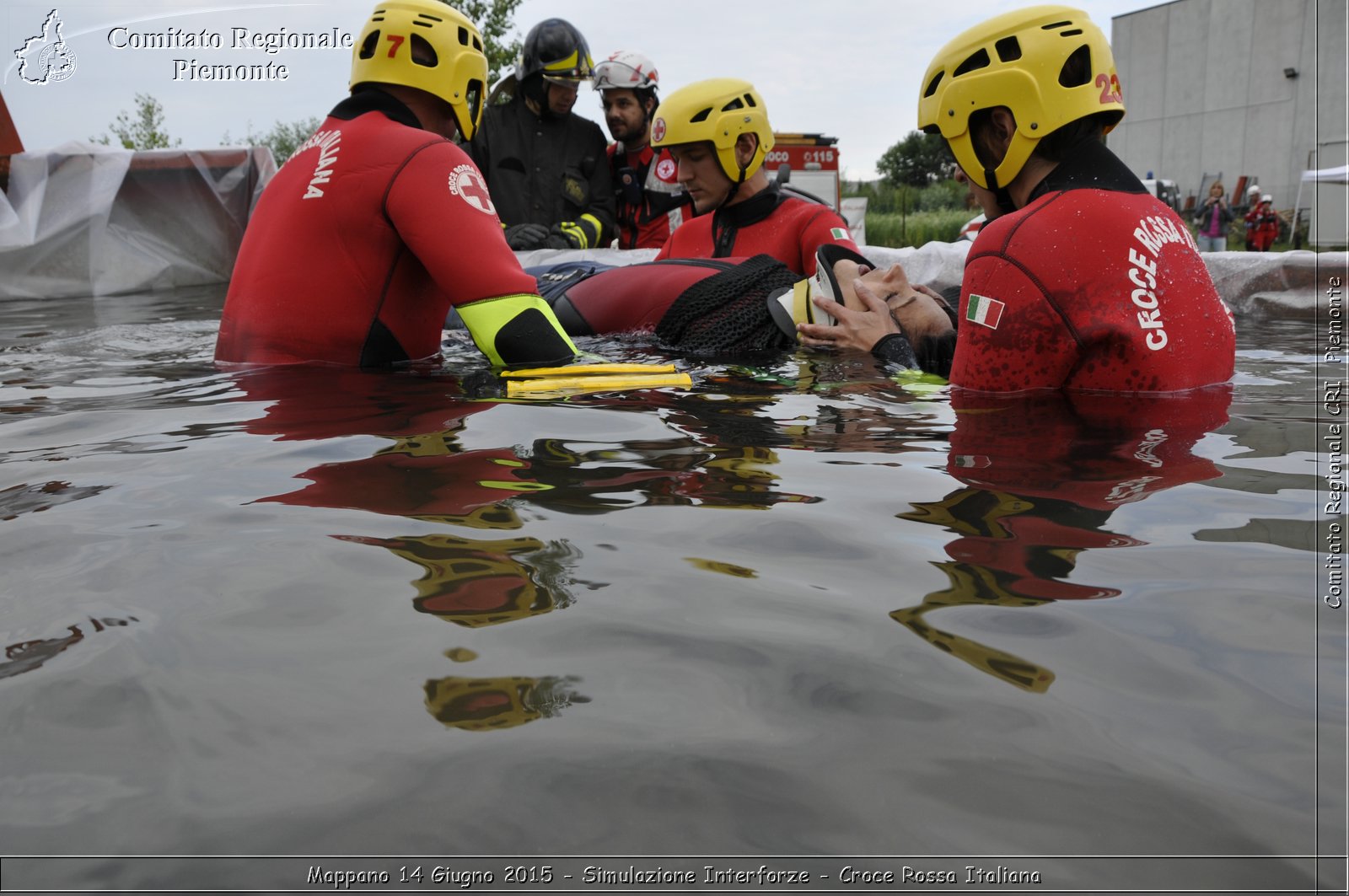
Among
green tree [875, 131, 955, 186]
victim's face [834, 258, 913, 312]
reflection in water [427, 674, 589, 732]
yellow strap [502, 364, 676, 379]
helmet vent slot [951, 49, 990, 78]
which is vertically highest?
green tree [875, 131, 955, 186]

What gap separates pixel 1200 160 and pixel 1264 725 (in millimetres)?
35677

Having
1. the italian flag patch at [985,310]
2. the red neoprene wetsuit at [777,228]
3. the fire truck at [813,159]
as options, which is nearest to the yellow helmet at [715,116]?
the red neoprene wetsuit at [777,228]

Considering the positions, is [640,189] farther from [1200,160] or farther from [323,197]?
[1200,160]

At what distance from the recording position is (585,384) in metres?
3.37

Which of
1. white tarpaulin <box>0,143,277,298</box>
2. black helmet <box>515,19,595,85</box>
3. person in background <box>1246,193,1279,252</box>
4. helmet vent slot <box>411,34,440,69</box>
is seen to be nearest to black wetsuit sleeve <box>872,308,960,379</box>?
helmet vent slot <box>411,34,440,69</box>

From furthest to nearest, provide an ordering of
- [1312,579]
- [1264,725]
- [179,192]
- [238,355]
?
[179,192] → [238,355] → [1312,579] → [1264,725]

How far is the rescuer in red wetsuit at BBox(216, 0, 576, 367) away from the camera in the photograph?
3350 millimetres

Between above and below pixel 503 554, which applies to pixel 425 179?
above

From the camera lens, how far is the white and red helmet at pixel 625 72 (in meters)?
7.38

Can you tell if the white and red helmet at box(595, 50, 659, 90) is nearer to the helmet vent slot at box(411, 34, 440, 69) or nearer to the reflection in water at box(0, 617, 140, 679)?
the helmet vent slot at box(411, 34, 440, 69)

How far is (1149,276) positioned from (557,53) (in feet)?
18.5

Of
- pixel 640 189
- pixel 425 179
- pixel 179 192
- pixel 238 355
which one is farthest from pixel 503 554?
pixel 179 192

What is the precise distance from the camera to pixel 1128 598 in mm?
1537

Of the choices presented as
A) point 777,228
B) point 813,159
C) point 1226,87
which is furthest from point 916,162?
point 777,228
